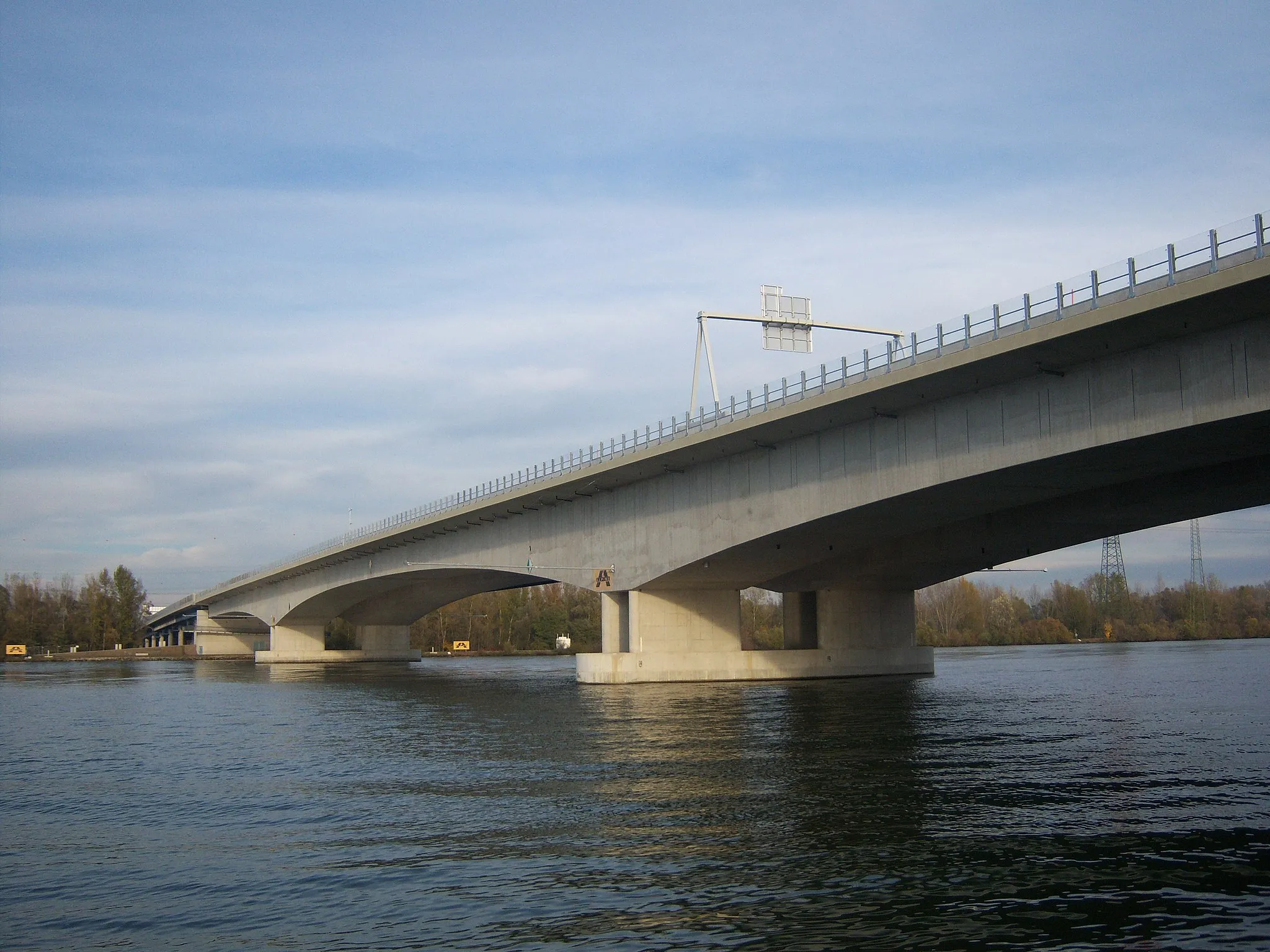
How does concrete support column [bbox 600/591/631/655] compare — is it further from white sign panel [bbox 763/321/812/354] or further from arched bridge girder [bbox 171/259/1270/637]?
white sign panel [bbox 763/321/812/354]

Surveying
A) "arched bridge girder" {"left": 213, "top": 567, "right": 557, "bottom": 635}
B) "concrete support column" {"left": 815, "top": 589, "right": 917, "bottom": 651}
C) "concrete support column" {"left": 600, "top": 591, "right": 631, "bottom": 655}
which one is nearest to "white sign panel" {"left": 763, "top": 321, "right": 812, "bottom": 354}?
"concrete support column" {"left": 600, "top": 591, "right": 631, "bottom": 655}

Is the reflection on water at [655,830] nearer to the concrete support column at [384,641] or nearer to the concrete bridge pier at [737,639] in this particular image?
the concrete bridge pier at [737,639]

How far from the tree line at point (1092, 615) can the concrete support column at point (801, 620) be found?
82.6m

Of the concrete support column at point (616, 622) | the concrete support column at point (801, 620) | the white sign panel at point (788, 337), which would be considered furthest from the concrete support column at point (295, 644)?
the white sign panel at point (788, 337)

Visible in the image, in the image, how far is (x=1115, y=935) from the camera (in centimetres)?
1286

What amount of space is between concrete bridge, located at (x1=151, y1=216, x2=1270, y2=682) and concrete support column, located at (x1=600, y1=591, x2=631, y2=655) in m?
0.10

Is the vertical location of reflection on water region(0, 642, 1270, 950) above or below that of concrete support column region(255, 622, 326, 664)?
below

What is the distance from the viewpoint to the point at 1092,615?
157625mm

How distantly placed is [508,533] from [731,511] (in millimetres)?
23120

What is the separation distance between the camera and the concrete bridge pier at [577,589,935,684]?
55.5 m

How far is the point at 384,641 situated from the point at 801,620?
60.9 meters

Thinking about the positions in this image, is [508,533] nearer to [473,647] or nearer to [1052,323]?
[1052,323]

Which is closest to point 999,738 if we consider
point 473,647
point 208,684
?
point 208,684

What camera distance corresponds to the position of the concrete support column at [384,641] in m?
112
